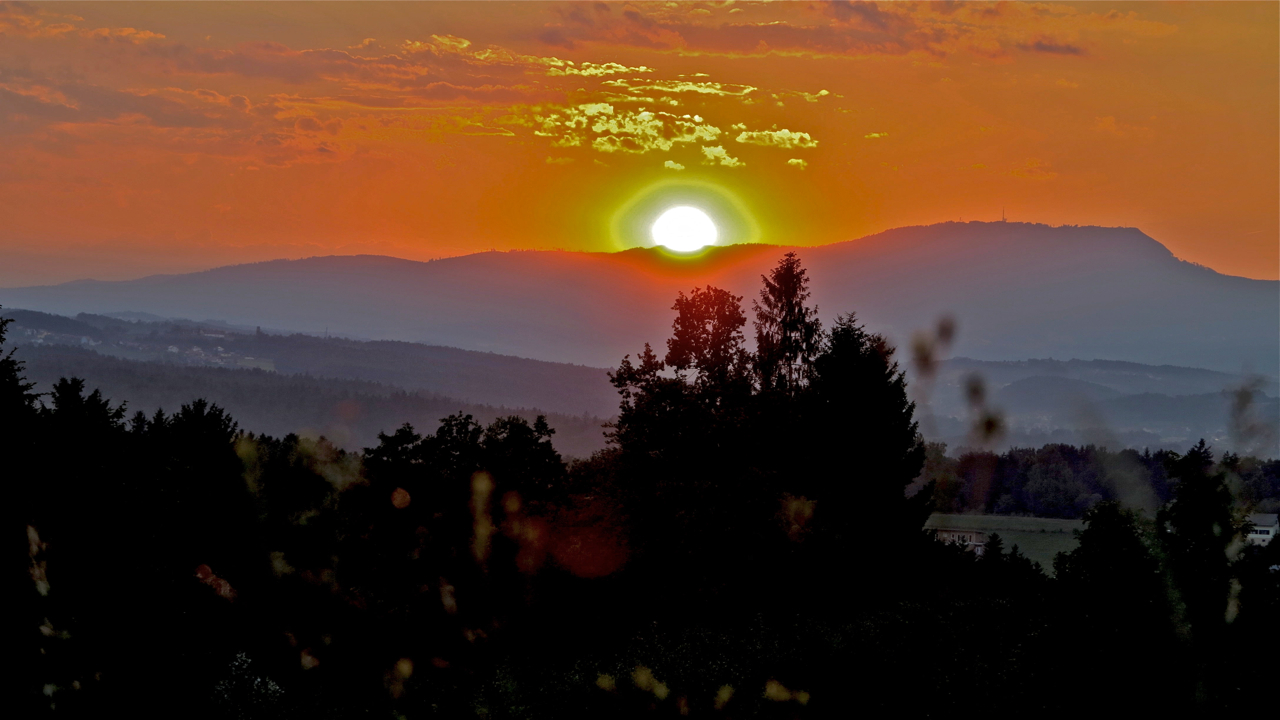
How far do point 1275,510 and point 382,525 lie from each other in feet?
320

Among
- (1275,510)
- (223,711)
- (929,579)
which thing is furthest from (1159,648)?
(1275,510)

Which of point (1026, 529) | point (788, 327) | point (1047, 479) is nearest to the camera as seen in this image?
point (788, 327)

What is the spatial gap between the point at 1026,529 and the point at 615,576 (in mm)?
81902

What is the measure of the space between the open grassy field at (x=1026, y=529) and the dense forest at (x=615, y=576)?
1928 inches

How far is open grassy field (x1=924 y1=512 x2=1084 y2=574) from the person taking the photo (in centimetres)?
9431

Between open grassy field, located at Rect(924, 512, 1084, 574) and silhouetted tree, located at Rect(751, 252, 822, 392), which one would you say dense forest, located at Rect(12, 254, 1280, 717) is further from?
open grassy field, located at Rect(924, 512, 1084, 574)

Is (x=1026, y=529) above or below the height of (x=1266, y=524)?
below

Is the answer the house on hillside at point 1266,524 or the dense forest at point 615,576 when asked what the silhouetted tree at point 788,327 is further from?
the house on hillside at point 1266,524

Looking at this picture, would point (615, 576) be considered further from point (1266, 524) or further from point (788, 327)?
point (1266, 524)

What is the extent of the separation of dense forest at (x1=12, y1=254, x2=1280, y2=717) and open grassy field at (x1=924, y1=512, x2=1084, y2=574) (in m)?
49.0

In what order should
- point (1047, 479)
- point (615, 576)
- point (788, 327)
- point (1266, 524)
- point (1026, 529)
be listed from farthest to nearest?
point (1047, 479), point (1026, 529), point (1266, 524), point (788, 327), point (615, 576)

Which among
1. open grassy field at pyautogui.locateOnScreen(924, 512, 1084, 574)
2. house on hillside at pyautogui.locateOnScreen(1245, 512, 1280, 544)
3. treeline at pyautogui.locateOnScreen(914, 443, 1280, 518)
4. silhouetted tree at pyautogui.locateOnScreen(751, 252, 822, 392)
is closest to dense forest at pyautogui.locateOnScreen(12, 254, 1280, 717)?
silhouetted tree at pyautogui.locateOnScreen(751, 252, 822, 392)

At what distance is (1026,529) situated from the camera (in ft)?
350

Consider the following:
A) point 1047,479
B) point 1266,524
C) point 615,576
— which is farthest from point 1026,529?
point 615,576
